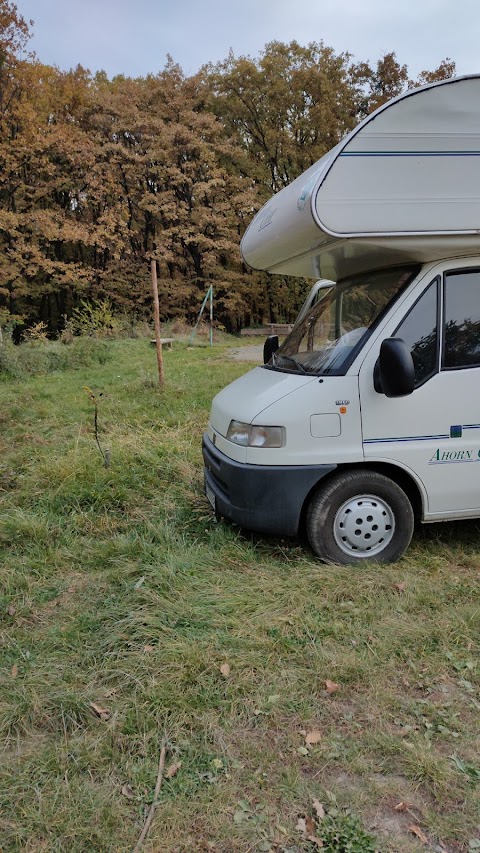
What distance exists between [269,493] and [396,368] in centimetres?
113

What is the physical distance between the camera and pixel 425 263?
3699 mm

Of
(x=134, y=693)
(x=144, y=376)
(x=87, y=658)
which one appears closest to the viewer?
(x=134, y=693)

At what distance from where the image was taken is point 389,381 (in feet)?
11.3

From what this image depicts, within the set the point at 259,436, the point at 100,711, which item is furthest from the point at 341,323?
the point at 100,711

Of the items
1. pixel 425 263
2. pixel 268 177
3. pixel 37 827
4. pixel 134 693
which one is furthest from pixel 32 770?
pixel 268 177

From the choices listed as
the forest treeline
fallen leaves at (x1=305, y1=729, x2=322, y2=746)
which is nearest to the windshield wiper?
fallen leaves at (x1=305, y1=729, x2=322, y2=746)

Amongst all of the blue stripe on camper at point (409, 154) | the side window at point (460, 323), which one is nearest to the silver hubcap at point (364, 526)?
the side window at point (460, 323)

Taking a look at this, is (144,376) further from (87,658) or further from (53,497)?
(87,658)

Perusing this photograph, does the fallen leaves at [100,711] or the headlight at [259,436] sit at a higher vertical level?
the headlight at [259,436]

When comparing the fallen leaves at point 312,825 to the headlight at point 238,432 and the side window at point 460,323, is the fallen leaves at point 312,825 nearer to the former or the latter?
the headlight at point 238,432

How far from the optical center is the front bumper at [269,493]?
3619 mm

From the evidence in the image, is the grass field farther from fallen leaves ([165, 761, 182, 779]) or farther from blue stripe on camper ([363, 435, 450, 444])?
blue stripe on camper ([363, 435, 450, 444])

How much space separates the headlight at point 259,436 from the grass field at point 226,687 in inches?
31.4

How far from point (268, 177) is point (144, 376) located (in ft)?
73.3
